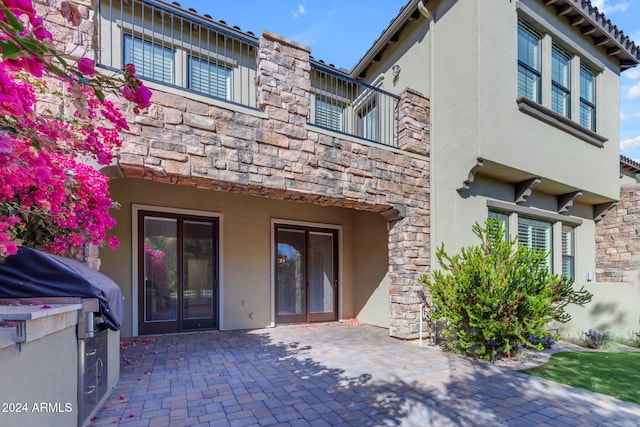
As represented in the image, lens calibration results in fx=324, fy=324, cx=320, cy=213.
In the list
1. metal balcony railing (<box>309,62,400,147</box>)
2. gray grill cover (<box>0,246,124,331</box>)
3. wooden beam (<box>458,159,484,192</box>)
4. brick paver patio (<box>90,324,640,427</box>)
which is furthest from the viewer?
metal balcony railing (<box>309,62,400,147</box>)

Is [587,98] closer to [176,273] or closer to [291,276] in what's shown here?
[291,276]

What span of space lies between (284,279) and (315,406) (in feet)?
16.5

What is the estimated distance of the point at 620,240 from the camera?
378 inches

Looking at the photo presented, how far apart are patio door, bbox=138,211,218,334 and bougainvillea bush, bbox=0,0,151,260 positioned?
3.47m

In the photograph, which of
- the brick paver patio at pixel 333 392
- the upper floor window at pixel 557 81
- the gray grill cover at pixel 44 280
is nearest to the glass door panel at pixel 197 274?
the brick paver patio at pixel 333 392

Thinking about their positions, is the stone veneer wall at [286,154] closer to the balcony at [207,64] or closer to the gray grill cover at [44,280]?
the balcony at [207,64]

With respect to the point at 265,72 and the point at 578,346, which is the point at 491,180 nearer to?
the point at 578,346

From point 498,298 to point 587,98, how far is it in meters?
7.23

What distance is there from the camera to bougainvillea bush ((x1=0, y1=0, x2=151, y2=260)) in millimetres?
1264

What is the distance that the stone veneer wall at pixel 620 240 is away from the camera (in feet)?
31.0

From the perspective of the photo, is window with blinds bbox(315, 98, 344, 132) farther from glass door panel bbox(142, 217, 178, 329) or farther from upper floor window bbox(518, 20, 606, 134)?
glass door panel bbox(142, 217, 178, 329)

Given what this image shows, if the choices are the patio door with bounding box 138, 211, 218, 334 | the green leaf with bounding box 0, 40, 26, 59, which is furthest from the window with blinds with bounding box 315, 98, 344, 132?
the green leaf with bounding box 0, 40, 26, 59

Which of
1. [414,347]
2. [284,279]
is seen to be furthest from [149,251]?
[414,347]

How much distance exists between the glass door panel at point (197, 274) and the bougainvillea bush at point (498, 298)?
5137 mm
